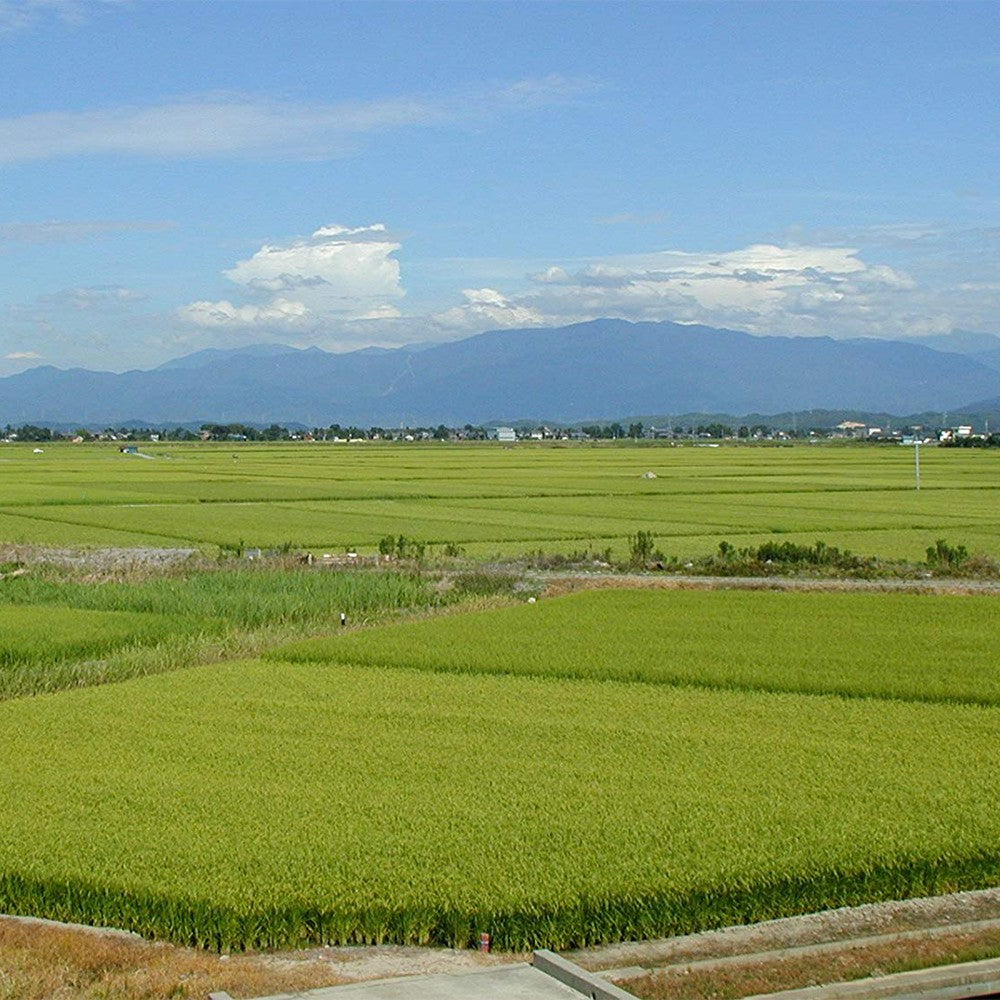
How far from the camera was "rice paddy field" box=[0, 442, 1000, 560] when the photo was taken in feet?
116

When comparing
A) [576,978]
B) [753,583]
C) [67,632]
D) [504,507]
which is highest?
[504,507]

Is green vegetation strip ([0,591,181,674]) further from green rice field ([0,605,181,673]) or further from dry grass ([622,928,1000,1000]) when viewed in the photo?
dry grass ([622,928,1000,1000])

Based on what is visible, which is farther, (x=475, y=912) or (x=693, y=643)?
(x=693, y=643)

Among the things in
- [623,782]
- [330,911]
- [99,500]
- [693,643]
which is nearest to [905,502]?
[99,500]

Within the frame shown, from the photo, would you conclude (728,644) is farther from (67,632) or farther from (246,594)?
(246,594)

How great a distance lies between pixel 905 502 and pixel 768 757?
3864 cm

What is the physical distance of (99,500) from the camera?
1934 inches

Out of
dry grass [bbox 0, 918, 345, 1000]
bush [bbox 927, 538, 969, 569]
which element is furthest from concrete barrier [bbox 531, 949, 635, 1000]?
bush [bbox 927, 538, 969, 569]

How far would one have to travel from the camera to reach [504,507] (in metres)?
46.3

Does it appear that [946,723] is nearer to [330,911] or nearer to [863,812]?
[863,812]

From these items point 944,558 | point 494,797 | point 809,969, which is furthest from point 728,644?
point 944,558

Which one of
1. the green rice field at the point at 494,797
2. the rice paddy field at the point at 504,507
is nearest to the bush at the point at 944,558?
the rice paddy field at the point at 504,507

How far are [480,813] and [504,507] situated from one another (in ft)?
121

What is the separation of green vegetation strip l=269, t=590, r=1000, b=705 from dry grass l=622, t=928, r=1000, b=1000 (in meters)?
6.70
